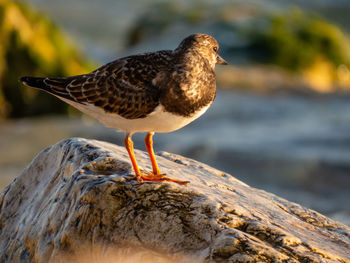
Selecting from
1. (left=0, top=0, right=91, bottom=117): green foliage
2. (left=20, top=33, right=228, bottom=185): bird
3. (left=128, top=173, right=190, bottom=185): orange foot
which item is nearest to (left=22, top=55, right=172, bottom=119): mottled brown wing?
(left=20, top=33, right=228, bottom=185): bird

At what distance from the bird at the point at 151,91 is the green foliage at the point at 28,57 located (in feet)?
27.7

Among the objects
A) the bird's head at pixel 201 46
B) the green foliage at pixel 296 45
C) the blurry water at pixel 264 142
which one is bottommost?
the blurry water at pixel 264 142

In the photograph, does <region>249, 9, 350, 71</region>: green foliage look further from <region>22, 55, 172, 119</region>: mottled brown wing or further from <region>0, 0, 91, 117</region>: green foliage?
<region>22, 55, 172, 119</region>: mottled brown wing

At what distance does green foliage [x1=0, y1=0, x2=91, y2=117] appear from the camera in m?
13.3

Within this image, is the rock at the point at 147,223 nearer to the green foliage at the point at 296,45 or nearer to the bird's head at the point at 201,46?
the bird's head at the point at 201,46

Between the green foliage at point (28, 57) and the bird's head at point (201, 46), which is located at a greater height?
the bird's head at point (201, 46)

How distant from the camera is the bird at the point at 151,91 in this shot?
466 centimetres

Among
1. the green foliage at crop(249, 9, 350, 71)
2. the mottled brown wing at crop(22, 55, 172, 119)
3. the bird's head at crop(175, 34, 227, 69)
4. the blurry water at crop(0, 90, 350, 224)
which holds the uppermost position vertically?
the green foliage at crop(249, 9, 350, 71)

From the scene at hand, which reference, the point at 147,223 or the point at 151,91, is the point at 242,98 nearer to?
the point at 151,91

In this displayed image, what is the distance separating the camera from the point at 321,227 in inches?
195

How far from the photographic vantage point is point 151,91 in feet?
15.6

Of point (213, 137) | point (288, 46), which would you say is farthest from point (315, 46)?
point (213, 137)

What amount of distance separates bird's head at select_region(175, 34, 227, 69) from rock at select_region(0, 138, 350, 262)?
1141 millimetres

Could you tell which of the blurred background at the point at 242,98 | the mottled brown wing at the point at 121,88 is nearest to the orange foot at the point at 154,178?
the mottled brown wing at the point at 121,88
